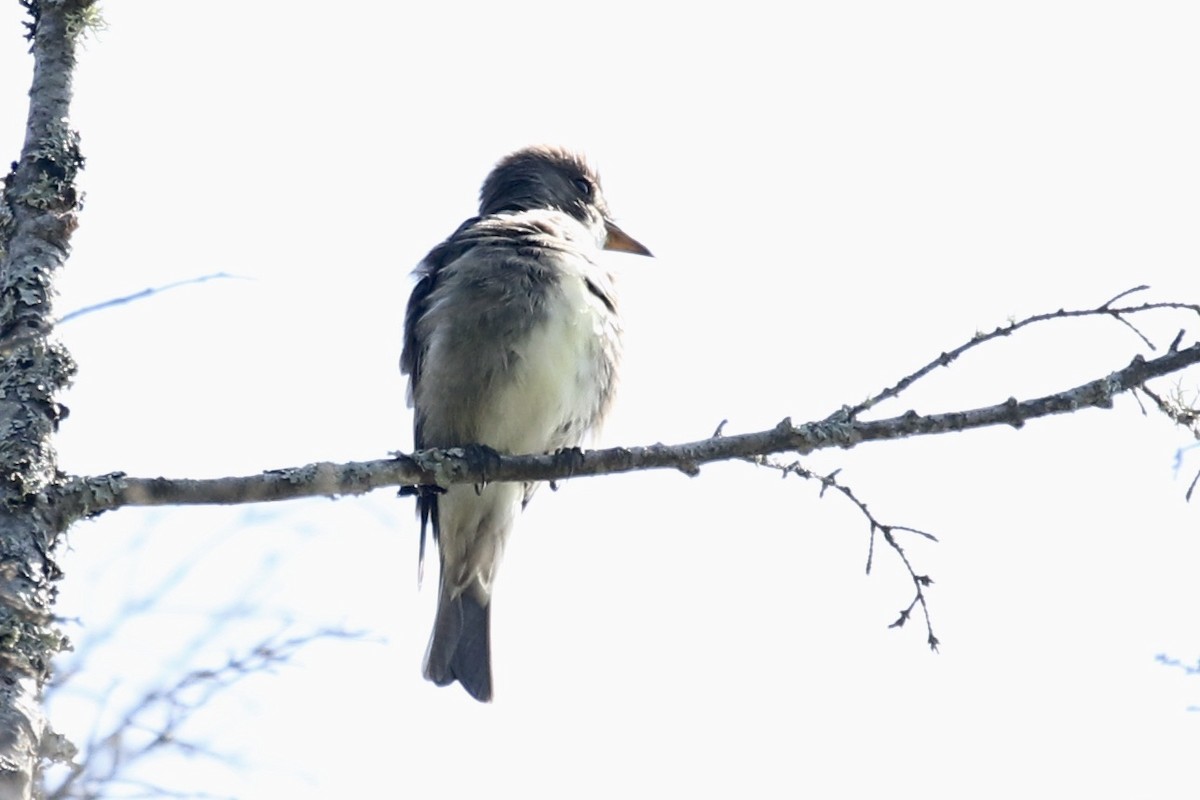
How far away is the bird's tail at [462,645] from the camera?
20.7ft

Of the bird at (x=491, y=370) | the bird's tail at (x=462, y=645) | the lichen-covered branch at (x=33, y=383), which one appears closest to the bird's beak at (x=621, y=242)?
the bird at (x=491, y=370)

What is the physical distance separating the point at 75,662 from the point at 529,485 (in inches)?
134

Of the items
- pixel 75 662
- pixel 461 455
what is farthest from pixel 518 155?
pixel 75 662

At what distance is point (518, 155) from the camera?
736 cm

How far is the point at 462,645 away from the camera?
6.37 meters

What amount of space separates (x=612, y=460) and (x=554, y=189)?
9.64 ft

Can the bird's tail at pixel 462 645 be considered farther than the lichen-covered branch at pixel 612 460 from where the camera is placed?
Yes

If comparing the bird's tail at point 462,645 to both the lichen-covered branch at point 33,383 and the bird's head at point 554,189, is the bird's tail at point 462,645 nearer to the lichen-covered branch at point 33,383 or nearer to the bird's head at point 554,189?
the bird's head at point 554,189

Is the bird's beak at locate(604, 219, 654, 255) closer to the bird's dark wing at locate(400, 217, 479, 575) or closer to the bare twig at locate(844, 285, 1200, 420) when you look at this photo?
the bird's dark wing at locate(400, 217, 479, 575)

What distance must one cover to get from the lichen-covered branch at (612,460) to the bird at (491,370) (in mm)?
1032

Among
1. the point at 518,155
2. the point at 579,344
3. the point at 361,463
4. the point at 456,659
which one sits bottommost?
the point at 456,659

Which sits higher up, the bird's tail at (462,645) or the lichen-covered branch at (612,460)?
the lichen-covered branch at (612,460)

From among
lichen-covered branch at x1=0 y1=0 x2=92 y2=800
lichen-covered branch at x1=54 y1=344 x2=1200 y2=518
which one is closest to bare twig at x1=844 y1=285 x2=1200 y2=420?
lichen-covered branch at x1=54 y1=344 x2=1200 y2=518

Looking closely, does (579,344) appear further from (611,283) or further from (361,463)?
(361,463)
